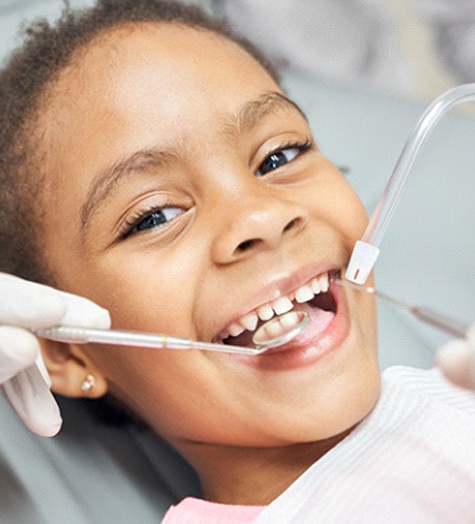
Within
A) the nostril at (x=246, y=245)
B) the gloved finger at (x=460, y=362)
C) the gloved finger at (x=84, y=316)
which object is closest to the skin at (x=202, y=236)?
the nostril at (x=246, y=245)

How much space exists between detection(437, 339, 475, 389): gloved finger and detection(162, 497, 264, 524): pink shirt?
1.46 ft

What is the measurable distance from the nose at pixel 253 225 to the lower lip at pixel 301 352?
0.15 meters

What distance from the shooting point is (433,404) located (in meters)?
1.21

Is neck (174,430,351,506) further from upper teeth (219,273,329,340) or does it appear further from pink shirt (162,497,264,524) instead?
upper teeth (219,273,329,340)

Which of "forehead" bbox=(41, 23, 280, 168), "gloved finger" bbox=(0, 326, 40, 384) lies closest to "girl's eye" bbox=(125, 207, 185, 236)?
"forehead" bbox=(41, 23, 280, 168)

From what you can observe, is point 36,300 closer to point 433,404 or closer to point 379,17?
point 433,404

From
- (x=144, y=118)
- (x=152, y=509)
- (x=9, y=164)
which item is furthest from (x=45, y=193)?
(x=152, y=509)

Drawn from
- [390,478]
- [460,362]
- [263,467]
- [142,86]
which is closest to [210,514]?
[263,467]

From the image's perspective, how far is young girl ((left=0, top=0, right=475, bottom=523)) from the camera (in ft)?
3.47

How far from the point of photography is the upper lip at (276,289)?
104 cm

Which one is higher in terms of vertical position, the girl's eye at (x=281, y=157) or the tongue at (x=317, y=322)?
the girl's eye at (x=281, y=157)

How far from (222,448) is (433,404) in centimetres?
34

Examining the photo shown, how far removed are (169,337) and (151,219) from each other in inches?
10.1

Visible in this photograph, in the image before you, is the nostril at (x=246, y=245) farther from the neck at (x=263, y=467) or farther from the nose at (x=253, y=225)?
the neck at (x=263, y=467)
